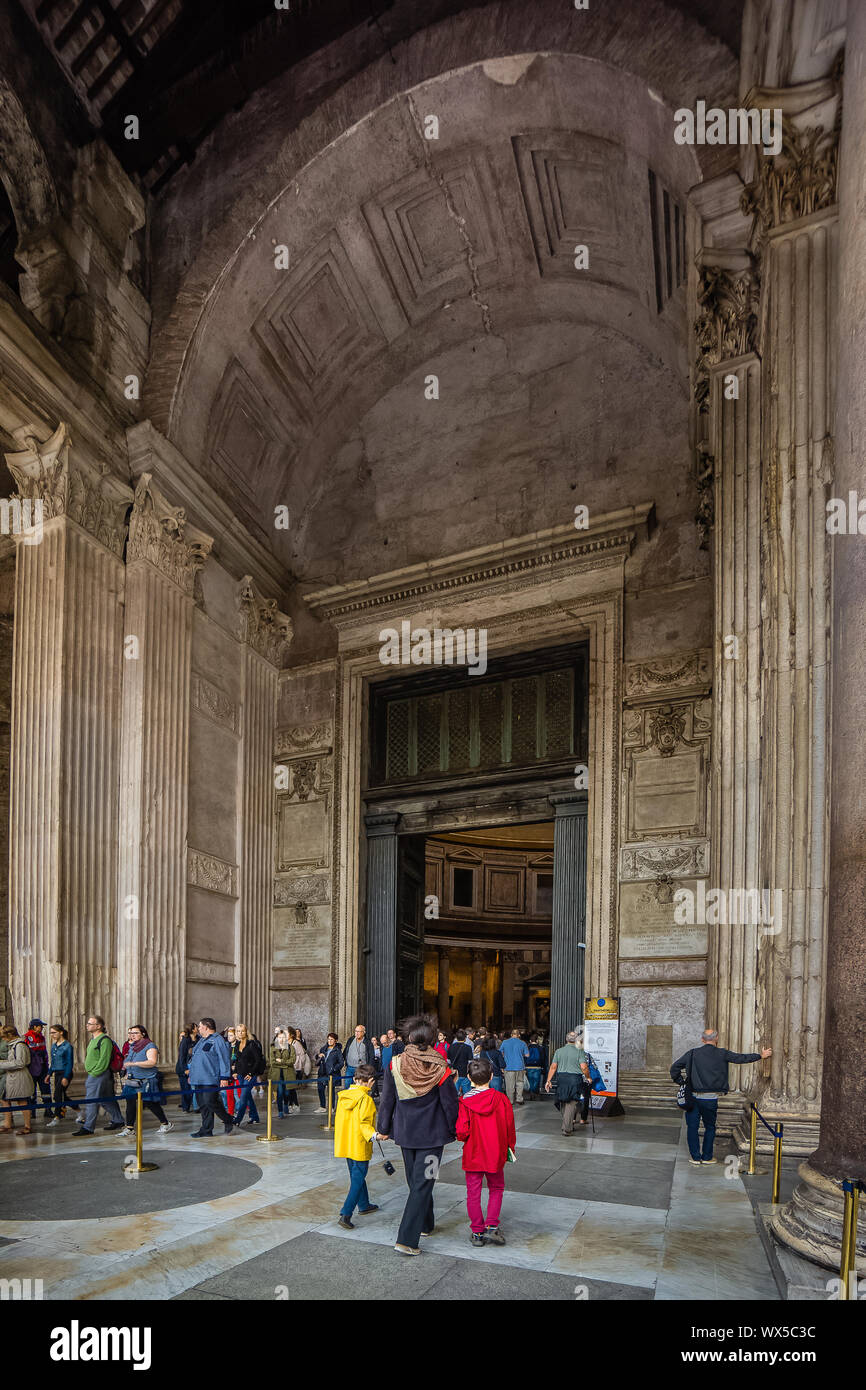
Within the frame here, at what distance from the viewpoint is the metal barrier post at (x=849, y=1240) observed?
3.93 meters

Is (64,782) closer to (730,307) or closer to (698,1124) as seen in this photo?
(698,1124)

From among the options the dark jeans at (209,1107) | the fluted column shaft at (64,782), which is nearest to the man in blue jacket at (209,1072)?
the dark jeans at (209,1107)

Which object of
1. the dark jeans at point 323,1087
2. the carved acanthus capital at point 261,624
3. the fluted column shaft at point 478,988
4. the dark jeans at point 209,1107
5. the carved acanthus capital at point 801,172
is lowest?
the fluted column shaft at point 478,988

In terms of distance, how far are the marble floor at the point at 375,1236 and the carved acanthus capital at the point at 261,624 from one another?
35.4 feet

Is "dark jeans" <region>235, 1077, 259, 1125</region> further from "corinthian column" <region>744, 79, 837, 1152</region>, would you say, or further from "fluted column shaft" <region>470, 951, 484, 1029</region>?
"fluted column shaft" <region>470, 951, 484, 1029</region>

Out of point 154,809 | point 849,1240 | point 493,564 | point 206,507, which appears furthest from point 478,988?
point 849,1240

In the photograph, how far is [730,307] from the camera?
11.3 m

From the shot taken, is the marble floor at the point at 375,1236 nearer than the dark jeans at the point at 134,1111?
Yes

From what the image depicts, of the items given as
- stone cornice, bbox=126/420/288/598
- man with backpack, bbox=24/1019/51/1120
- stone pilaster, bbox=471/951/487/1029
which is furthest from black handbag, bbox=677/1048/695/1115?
stone pilaster, bbox=471/951/487/1029

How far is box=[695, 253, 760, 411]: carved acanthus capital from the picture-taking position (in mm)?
11102

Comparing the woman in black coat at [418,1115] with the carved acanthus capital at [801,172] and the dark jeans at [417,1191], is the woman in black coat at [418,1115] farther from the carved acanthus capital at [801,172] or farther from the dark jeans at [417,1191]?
the carved acanthus capital at [801,172]

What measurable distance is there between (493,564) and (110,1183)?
1231 centimetres

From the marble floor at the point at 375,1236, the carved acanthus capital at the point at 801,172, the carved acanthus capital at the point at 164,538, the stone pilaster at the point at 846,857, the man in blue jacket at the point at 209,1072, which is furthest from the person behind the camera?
the carved acanthus capital at the point at 164,538

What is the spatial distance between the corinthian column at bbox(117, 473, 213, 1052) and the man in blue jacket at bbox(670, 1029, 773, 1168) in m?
8.32
